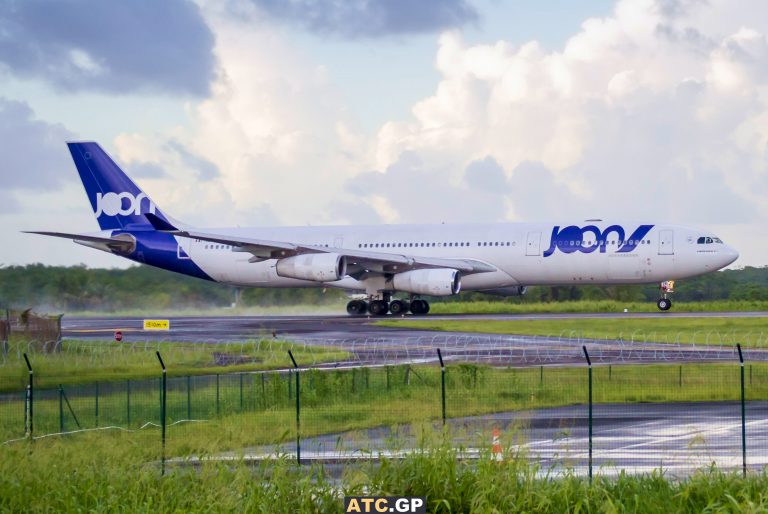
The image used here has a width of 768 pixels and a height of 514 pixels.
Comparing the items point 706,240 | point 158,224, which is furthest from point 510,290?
point 158,224

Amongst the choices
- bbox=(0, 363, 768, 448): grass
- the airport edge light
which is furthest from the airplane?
the airport edge light

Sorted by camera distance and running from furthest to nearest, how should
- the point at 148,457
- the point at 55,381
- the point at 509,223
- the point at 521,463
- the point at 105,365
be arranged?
the point at 509,223 < the point at 105,365 < the point at 55,381 < the point at 148,457 < the point at 521,463

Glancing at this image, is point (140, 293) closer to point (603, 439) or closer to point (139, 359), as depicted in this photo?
point (139, 359)

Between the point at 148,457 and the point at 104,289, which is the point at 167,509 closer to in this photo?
the point at 148,457

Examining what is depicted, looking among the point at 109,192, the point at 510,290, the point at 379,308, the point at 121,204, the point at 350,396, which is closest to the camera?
the point at 350,396

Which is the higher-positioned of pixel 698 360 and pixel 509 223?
pixel 509 223

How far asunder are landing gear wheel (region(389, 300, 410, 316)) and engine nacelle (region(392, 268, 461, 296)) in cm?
178

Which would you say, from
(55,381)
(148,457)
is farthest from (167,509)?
(55,381)

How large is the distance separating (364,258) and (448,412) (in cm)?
2885

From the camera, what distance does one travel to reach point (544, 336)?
42.3m

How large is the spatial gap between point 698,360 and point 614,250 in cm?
1946

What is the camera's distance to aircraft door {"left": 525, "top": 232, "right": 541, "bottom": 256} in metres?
52.5

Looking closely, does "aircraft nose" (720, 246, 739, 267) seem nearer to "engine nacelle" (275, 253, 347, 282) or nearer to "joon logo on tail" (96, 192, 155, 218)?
"engine nacelle" (275, 253, 347, 282)

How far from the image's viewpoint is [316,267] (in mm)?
53375
